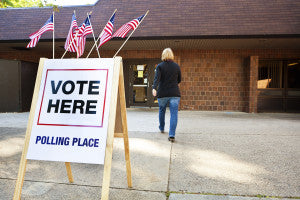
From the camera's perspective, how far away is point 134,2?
10.7 meters

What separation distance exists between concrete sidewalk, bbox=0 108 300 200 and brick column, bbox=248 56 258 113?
250 inches

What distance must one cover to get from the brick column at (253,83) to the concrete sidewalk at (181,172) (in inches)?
250

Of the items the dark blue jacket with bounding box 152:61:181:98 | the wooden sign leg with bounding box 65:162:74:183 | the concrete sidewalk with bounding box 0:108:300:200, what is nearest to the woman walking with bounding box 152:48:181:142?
the dark blue jacket with bounding box 152:61:181:98

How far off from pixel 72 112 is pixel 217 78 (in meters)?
10.0

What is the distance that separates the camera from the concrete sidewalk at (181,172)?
8.04 feet

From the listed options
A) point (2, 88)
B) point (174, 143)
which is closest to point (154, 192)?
point (174, 143)

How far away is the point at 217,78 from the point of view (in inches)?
441

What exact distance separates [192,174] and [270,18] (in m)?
8.79

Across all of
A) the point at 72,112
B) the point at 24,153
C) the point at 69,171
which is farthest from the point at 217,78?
the point at 24,153

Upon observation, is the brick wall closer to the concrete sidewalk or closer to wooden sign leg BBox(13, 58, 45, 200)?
the concrete sidewalk

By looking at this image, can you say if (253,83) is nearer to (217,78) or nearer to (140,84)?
(217,78)

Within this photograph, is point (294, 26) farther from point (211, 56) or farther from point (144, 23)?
point (144, 23)

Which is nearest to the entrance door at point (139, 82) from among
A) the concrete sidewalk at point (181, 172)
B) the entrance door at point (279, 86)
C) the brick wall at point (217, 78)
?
the brick wall at point (217, 78)

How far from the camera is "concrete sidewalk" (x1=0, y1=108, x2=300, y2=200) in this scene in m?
2.45
